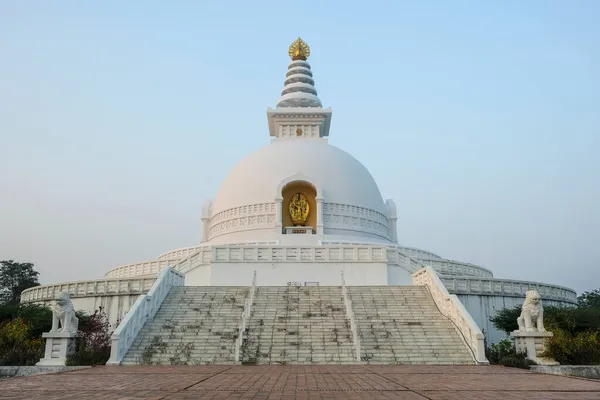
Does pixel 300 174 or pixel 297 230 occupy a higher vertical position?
pixel 300 174

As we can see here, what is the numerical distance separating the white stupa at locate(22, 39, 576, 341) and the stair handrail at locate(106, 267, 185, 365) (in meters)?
3.71

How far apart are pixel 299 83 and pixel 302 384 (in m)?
38.5

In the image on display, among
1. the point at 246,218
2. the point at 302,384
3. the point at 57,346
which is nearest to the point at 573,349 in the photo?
the point at 302,384

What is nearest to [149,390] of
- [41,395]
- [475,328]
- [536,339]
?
[41,395]

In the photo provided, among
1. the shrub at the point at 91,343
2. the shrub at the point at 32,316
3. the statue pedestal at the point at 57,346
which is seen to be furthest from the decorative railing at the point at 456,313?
the shrub at the point at 32,316

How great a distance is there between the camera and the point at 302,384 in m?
9.77

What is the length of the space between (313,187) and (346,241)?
17.8 ft

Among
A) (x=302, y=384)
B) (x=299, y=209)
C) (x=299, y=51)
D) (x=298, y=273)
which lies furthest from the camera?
(x=299, y=51)

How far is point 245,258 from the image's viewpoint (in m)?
25.0

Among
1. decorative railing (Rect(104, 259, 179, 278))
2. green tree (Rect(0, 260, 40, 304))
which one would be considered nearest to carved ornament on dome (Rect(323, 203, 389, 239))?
decorative railing (Rect(104, 259, 179, 278))

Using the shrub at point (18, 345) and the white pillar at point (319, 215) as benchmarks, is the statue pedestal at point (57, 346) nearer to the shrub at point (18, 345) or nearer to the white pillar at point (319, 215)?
the shrub at point (18, 345)

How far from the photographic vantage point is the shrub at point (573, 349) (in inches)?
563

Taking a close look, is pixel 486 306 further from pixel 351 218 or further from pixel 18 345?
pixel 18 345

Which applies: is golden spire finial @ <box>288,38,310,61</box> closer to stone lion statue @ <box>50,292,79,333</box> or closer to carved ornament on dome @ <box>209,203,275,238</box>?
carved ornament on dome @ <box>209,203,275,238</box>
